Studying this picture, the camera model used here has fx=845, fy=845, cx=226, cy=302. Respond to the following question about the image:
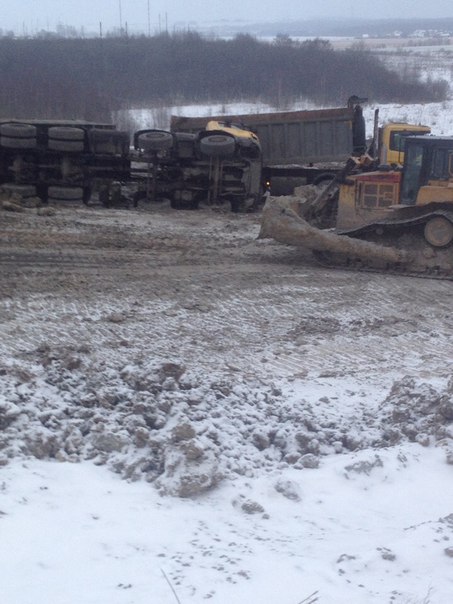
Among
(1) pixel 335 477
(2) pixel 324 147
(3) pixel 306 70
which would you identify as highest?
(3) pixel 306 70

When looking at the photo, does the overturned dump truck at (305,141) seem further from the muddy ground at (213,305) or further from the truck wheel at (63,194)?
the muddy ground at (213,305)

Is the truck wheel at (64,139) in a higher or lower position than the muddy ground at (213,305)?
higher

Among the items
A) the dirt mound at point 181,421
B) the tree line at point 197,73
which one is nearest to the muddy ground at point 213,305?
the dirt mound at point 181,421

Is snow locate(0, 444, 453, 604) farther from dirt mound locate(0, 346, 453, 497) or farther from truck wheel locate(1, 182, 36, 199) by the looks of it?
truck wheel locate(1, 182, 36, 199)

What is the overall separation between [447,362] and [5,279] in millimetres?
6066

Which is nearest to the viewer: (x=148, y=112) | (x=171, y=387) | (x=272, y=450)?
(x=272, y=450)

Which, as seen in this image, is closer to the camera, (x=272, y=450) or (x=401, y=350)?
(x=272, y=450)

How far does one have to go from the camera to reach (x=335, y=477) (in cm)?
605

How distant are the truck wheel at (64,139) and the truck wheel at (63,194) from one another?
817 mm

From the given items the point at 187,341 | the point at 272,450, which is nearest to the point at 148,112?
the point at 187,341

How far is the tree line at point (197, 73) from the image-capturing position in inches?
1704

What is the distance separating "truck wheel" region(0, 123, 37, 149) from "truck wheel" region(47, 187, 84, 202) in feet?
3.25

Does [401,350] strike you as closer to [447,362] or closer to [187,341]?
[447,362]

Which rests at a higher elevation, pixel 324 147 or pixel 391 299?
pixel 324 147
